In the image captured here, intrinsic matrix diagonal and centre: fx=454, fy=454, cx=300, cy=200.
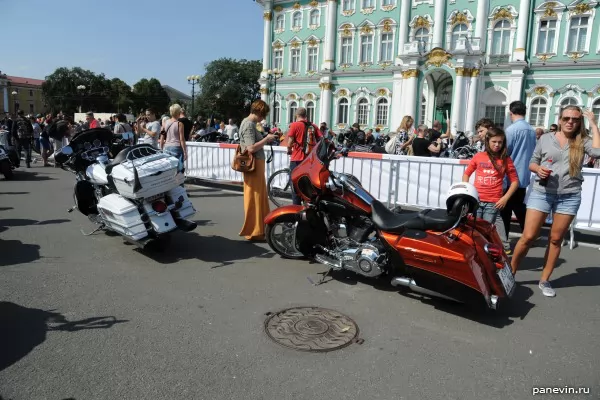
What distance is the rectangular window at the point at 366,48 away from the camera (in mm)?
39219

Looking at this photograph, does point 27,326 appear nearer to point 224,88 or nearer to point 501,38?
point 501,38

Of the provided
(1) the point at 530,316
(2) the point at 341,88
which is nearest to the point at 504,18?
(2) the point at 341,88

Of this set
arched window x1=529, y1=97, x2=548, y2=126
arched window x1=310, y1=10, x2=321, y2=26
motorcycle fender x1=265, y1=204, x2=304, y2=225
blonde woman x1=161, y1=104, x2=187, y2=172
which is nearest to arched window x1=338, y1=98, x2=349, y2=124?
arched window x1=310, y1=10, x2=321, y2=26

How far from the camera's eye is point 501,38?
111 feet

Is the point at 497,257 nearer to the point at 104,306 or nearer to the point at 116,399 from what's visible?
the point at 116,399

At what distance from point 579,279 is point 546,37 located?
3351 cm

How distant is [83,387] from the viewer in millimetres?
2773

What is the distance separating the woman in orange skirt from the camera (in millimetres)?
6105

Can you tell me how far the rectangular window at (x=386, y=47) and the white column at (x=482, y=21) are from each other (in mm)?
7032

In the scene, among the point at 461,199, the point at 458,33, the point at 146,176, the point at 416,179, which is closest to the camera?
the point at 461,199

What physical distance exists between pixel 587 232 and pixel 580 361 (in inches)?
195

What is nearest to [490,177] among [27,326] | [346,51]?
[27,326]

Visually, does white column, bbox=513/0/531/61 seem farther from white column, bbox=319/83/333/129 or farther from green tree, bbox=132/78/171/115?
green tree, bbox=132/78/171/115

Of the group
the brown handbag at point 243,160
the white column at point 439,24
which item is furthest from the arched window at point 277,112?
the brown handbag at point 243,160
